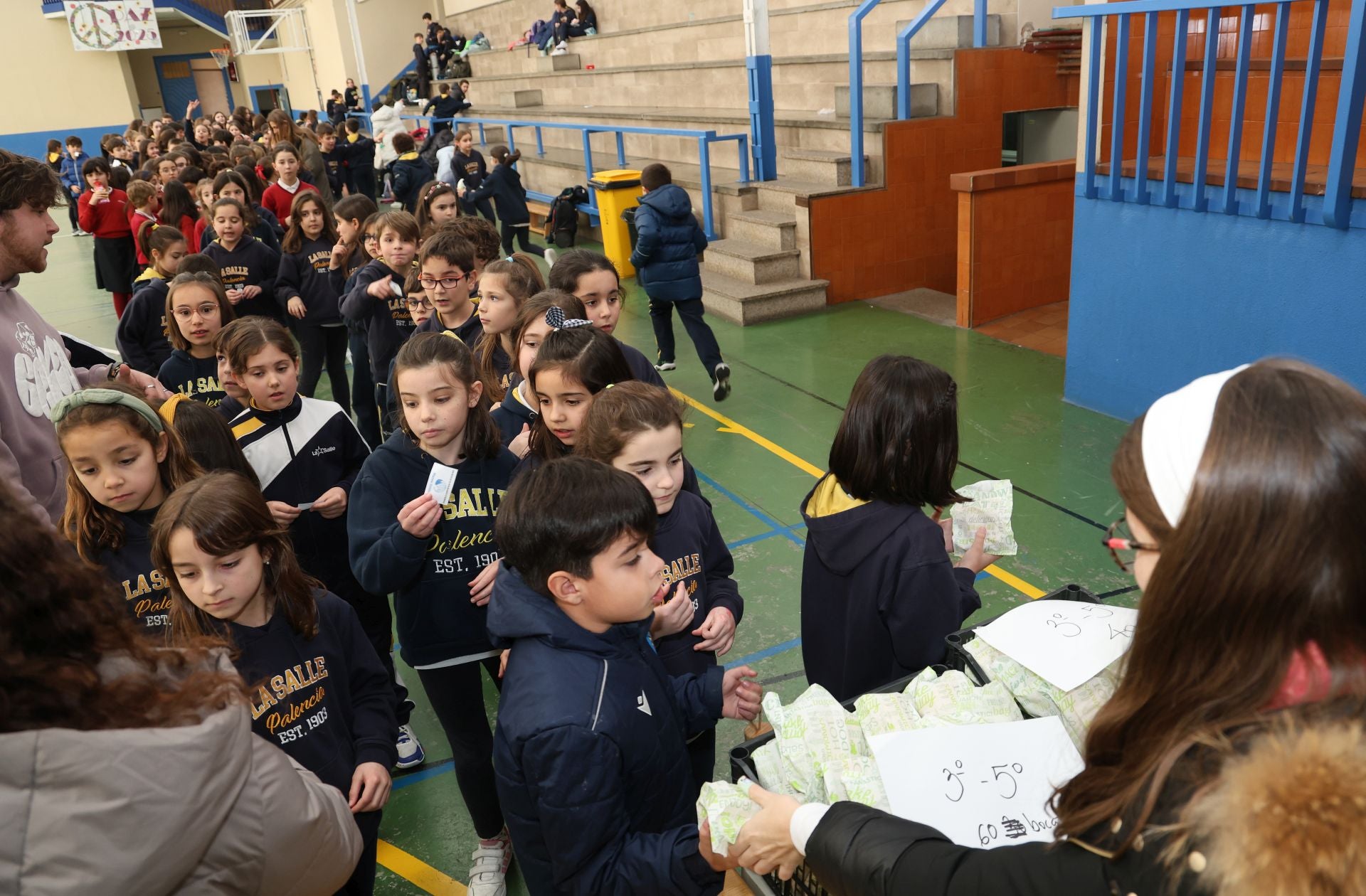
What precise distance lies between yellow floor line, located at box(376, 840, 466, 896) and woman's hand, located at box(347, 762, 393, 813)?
2.24 feet

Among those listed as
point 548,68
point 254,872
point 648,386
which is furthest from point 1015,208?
point 548,68

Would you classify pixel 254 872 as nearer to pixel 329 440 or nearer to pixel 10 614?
pixel 10 614

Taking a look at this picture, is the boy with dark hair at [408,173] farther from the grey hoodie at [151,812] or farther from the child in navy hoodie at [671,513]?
the grey hoodie at [151,812]

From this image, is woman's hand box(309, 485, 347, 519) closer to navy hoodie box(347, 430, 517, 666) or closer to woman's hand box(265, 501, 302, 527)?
woman's hand box(265, 501, 302, 527)

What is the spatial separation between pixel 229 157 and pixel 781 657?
9813mm

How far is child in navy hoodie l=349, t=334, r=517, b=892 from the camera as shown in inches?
99.9

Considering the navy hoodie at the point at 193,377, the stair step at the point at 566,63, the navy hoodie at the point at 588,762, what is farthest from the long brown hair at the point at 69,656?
the stair step at the point at 566,63

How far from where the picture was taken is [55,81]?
25.6 meters

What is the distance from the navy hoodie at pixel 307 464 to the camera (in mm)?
3195

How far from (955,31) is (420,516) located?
322 inches

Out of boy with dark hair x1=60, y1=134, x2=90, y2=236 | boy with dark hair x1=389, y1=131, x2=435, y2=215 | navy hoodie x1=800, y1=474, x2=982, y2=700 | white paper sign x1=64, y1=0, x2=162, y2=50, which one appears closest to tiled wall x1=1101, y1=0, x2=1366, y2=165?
navy hoodie x1=800, y1=474, x2=982, y2=700

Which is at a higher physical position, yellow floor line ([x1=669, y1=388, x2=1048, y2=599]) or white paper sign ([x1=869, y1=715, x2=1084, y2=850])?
white paper sign ([x1=869, y1=715, x2=1084, y2=850])

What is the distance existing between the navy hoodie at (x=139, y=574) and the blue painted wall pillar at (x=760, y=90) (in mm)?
7378

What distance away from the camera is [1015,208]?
7.23 m
